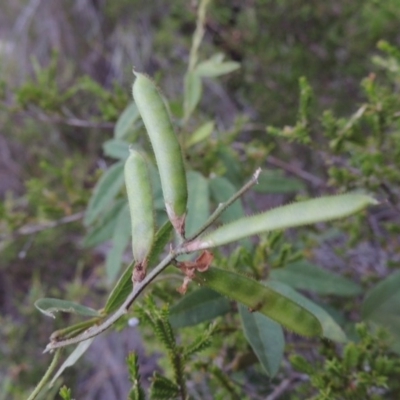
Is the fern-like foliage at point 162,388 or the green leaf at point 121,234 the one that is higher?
the green leaf at point 121,234

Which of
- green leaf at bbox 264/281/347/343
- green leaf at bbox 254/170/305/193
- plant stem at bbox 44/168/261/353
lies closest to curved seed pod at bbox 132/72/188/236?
plant stem at bbox 44/168/261/353

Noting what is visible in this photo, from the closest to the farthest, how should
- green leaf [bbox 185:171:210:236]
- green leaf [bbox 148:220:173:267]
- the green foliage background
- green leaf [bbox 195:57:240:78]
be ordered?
green leaf [bbox 148:220:173:267]
green leaf [bbox 185:171:210:236]
the green foliage background
green leaf [bbox 195:57:240:78]

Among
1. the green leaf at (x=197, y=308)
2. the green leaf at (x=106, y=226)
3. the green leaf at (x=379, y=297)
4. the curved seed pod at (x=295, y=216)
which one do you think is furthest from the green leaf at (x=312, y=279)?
the curved seed pod at (x=295, y=216)

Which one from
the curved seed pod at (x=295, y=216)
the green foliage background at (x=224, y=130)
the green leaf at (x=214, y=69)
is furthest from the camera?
the green leaf at (x=214, y=69)

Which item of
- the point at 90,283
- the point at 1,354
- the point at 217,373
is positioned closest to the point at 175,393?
the point at 217,373

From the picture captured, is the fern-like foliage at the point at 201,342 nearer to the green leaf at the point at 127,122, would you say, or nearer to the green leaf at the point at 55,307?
the green leaf at the point at 55,307

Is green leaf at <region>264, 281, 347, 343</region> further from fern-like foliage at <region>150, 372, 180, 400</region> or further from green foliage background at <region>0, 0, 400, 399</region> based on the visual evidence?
fern-like foliage at <region>150, 372, 180, 400</region>

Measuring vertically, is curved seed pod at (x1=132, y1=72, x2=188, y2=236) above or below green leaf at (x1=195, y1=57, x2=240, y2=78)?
below
